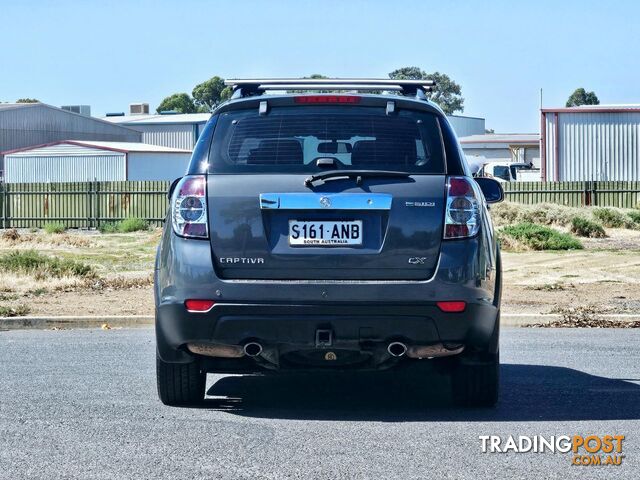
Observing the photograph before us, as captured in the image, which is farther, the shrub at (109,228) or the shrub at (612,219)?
the shrub at (109,228)

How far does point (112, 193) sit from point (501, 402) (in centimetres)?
3970

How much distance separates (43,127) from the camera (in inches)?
3088

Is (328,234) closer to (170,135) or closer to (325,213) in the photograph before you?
(325,213)

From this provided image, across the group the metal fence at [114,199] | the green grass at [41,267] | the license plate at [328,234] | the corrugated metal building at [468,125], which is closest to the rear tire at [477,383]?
the license plate at [328,234]

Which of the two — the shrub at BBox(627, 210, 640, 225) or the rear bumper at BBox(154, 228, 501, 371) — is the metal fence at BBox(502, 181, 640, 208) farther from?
the rear bumper at BBox(154, 228, 501, 371)

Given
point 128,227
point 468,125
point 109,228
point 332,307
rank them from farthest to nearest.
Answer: point 468,125, point 109,228, point 128,227, point 332,307

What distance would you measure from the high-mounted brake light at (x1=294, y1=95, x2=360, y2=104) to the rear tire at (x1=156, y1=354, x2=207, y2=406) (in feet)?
5.62

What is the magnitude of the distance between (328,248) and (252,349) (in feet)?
2.44

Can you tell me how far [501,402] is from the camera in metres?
7.99

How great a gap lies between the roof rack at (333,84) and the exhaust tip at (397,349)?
170 cm

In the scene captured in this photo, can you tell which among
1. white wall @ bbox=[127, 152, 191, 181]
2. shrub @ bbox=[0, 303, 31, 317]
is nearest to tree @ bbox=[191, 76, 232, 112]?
white wall @ bbox=[127, 152, 191, 181]

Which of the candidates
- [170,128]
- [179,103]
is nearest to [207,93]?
[179,103]

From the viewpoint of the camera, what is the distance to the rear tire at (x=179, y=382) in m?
7.64

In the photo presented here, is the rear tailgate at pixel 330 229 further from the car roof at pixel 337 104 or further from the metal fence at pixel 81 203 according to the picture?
the metal fence at pixel 81 203
